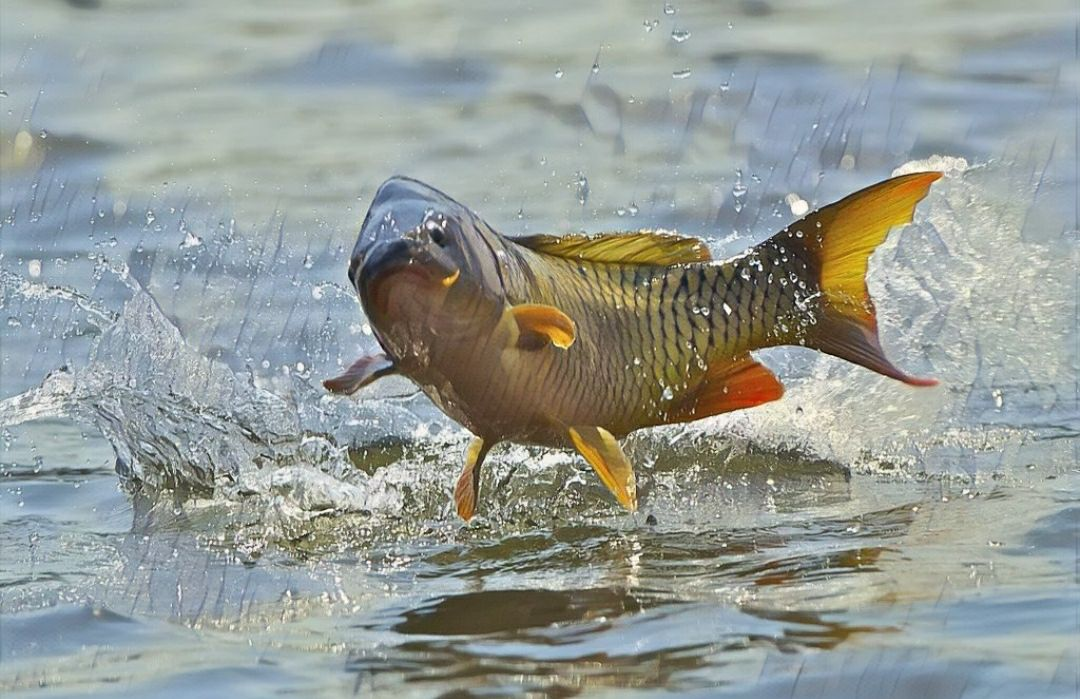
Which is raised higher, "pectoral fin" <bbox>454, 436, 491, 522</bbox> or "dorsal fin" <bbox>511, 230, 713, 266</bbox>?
"dorsal fin" <bbox>511, 230, 713, 266</bbox>

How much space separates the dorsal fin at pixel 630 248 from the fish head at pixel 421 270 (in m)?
0.38

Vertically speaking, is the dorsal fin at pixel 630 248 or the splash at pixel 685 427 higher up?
the dorsal fin at pixel 630 248

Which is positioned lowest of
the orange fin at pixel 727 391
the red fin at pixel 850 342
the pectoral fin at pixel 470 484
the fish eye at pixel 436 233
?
the pectoral fin at pixel 470 484

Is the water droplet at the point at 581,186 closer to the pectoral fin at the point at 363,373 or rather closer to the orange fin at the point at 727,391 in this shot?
the orange fin at the point at 727,391

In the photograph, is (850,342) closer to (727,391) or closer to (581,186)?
(727,391)

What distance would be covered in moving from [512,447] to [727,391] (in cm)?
97

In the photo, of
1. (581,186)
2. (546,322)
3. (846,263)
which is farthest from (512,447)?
(581,186)

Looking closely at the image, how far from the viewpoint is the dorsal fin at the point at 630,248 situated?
407 centimetres

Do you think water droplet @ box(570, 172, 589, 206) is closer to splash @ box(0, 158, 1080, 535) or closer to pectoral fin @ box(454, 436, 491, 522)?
splash @ box(0, 158, 1080, 535)

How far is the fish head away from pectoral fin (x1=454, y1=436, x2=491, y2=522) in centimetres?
48

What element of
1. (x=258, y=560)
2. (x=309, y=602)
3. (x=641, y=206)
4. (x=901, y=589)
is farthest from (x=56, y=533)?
(x=641, y=206)

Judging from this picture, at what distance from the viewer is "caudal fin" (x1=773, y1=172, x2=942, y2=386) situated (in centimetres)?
416

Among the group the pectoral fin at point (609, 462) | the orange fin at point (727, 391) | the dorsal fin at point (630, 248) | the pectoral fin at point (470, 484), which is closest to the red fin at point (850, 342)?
the orange fin at point (727, 391)

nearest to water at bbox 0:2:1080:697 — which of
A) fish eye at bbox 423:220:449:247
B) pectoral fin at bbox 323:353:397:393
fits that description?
pectoral fin at bbox 323:353:397:393
